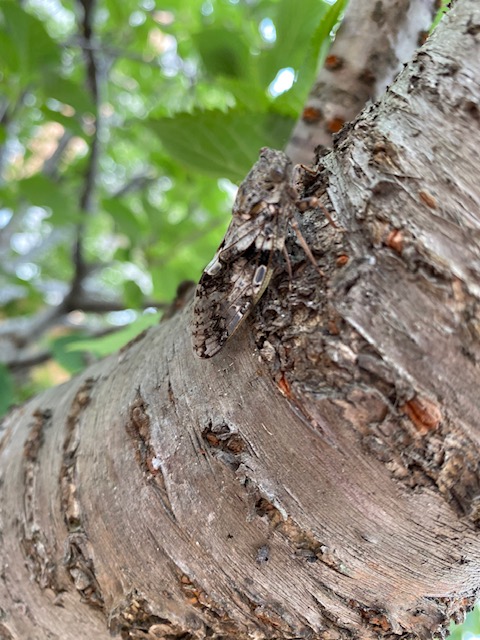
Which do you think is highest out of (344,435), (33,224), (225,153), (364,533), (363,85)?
(33,224)

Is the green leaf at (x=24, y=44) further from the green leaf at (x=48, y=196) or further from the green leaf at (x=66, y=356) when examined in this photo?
the green leaf at (x=66, y=356)

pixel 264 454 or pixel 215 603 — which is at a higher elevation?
pixel 264 454

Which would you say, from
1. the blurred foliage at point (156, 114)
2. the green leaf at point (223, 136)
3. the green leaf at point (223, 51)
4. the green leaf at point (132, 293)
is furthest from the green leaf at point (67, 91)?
the green leaf at point (132, 293)

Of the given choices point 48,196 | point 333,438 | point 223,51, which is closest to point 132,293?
point 48,196

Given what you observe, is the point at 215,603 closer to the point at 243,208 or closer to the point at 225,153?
the point at 243,208

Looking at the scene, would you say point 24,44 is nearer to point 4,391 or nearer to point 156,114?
point 156,114

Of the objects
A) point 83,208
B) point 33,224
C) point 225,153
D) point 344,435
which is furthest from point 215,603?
point 33,224

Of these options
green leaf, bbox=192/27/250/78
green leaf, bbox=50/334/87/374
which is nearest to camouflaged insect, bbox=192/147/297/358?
green leaf, bbox=192/27/250/78
